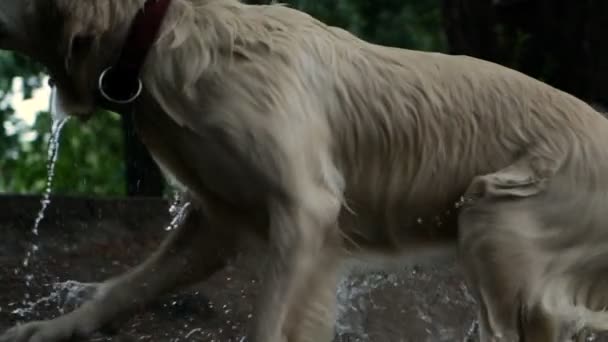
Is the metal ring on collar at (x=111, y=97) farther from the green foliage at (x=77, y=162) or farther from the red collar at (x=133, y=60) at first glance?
the green foliage at (x=77, y=162)

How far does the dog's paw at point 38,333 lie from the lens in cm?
413

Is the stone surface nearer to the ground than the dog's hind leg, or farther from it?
nearer to the ground

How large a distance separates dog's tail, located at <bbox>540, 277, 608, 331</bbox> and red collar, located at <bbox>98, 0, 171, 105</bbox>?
4.90 feet

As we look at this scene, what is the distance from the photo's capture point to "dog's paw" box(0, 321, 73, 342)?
4133 millimetres

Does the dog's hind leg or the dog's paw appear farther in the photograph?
the dog's paw

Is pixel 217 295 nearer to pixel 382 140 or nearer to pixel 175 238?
pixel 175 238

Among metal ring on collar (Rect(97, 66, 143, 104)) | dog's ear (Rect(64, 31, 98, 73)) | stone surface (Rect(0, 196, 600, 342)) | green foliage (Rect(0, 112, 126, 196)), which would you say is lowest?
green foliage (Rect(0, 112, 126, 196))

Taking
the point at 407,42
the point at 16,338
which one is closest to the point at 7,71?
the point at 407,42

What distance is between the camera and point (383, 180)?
14.1 feet

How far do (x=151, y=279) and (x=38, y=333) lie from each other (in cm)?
45

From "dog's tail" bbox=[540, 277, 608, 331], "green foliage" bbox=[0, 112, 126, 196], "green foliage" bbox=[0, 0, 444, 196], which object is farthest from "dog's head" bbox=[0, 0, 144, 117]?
"green foliage" bbox=[0, 112, 126, 196]

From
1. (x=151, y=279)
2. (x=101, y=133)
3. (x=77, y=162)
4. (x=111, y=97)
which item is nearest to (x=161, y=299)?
(x=151, y=279)

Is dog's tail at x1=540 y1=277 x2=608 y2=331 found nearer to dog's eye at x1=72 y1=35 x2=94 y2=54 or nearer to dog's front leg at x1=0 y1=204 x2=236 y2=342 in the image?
dog's front leg at x1=0 y1=204 x2=236 y2=342

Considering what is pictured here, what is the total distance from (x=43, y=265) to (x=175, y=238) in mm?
904
